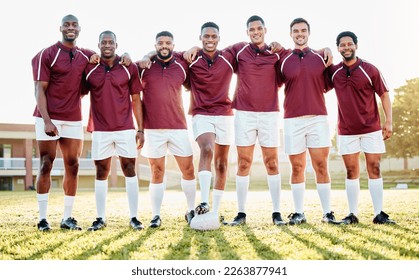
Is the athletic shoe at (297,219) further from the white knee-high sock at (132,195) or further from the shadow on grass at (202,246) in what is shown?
the white knee-high sock at (132,195)

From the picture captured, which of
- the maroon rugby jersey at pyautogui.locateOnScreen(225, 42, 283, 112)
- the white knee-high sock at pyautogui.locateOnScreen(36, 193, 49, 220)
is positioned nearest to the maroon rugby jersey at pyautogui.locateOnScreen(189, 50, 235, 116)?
the maroon rugby jersey at pyautogui.locateOnScreen(225, 42, 283, 112)

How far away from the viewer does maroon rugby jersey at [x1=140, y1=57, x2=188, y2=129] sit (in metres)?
5.87

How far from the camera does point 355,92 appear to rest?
19.3 ft

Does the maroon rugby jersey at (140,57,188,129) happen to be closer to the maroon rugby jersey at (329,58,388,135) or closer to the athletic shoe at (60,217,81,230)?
the athletic shoe at (60,217,81,230)

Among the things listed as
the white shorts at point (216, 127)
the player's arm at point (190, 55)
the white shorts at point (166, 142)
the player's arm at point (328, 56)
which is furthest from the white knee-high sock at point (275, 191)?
the player's arm at point (190, 55)

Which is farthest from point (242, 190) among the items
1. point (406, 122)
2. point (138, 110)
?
point (406, 122)

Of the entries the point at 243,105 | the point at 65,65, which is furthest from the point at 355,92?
the point at 65,65

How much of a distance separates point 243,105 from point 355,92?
4.83 ft

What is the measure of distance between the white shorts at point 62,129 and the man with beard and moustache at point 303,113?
8.91ft

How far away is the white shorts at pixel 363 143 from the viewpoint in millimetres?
5867

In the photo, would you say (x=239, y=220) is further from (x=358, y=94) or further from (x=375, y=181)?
(x=358, y=94)

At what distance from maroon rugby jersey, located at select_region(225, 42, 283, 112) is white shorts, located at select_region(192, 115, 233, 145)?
27 centimetres

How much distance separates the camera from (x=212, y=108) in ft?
19.1

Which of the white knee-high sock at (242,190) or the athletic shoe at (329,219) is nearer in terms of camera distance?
the athletic shoe at (329,219)
